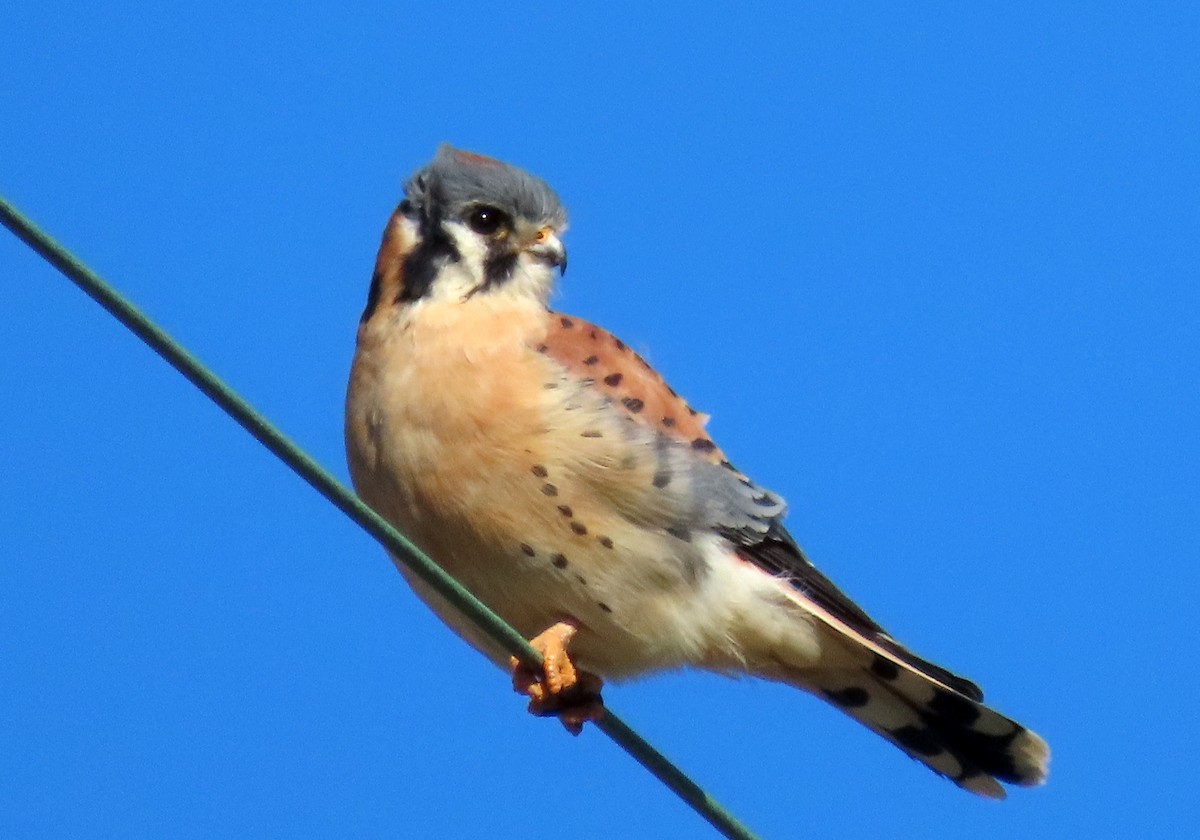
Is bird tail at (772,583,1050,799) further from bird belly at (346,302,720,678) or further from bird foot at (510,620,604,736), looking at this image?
bird foot at (510,620,604,736)

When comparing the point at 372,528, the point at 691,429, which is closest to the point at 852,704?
the point at 691,429

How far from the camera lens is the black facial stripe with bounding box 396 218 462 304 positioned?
13.2 ft

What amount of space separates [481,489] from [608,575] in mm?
320

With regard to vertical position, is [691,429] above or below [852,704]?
above

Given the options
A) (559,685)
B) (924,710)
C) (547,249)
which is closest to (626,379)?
(547,249)

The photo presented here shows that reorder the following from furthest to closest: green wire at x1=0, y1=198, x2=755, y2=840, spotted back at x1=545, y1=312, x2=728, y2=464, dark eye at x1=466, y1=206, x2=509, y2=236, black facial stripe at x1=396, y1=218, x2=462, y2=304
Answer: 1. dark eye at x1=466, y1=206, x2=509, y2=236
2. black facial stripe at x1=396, y1=218, x2=462, y2=304
3. spotted back at x1=545, y1=312, x2=728, y2=464
4. green wire at x1=0, y1=198, x2=755, y2=840

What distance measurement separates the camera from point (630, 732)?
285cm

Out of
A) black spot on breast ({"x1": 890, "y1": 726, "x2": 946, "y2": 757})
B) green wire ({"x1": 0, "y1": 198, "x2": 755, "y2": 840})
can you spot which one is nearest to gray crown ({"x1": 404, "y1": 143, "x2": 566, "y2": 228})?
black spot on breast ({"x1": 890, "y1": 726, "x2": 946, "y2": 757})

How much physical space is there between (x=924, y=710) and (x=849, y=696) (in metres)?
0.17

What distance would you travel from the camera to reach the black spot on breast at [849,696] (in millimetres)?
4215

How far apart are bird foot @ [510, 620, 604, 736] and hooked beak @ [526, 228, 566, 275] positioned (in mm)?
880

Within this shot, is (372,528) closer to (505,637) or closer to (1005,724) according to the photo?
(505,637)

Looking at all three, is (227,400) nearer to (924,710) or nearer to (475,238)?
(475,238)

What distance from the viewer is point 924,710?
4180 mm
